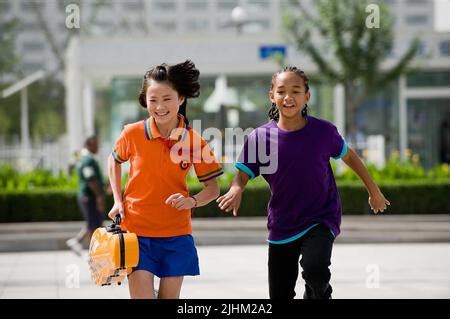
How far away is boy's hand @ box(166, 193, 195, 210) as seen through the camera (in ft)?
14.5

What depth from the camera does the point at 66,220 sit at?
14156 millimetres

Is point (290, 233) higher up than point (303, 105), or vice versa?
point (303, 105)

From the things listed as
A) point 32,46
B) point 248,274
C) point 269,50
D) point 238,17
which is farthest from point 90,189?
point 32,46

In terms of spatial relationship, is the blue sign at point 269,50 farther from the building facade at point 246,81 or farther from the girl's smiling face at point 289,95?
the girl's smiling face at point 289,95

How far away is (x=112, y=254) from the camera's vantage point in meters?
4.28

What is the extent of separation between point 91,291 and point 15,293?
24.9 inches

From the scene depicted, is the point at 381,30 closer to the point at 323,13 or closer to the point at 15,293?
the point at 323,13

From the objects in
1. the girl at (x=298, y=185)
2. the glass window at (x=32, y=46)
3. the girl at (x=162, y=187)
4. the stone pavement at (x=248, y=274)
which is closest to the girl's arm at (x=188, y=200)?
the girl at (x=162, y=187)

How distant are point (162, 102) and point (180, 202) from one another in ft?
1.71

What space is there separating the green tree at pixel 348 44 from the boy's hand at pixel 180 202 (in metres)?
14.0

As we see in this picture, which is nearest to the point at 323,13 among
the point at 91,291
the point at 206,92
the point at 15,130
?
the point at 206,92

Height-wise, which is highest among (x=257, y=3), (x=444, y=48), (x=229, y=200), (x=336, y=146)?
(x=257, y=3)

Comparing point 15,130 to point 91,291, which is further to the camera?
point 15,130

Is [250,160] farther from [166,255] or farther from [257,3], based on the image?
[257,3]
